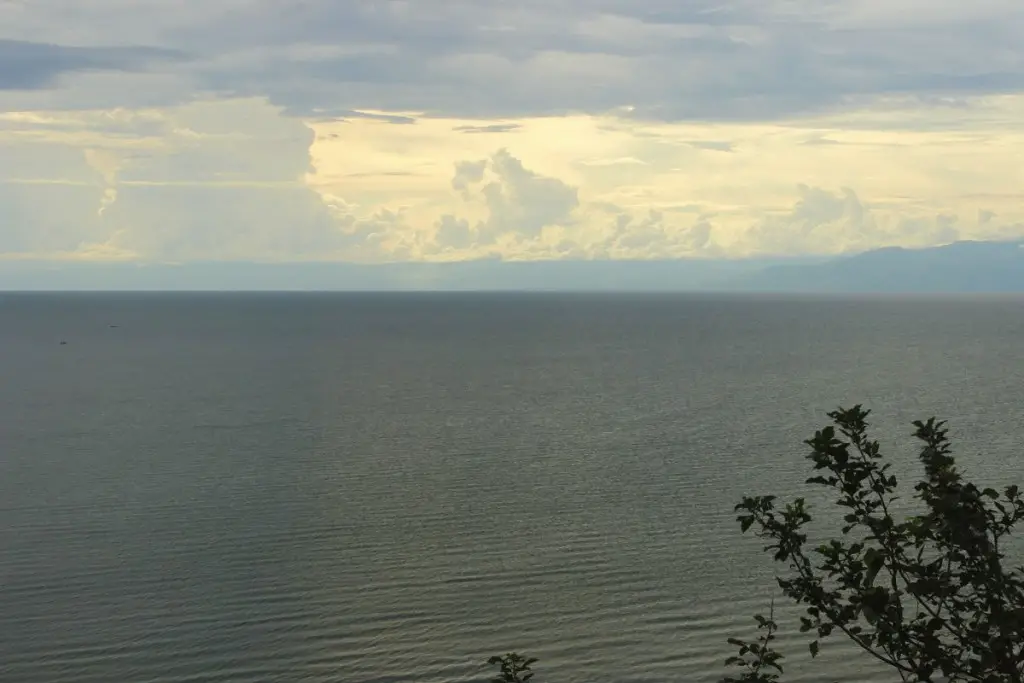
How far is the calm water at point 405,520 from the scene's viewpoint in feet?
92.5

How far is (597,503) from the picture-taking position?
44031 millimetres

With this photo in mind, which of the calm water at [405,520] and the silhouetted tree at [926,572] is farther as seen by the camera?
the calm water at [405,520]

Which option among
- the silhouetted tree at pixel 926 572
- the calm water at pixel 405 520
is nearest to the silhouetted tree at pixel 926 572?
the silhouetted tree at pixel 926 572

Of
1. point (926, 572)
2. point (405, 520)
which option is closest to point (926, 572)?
point (926, 572)

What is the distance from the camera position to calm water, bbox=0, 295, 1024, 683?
28.2 m

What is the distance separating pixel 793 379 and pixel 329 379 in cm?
4459

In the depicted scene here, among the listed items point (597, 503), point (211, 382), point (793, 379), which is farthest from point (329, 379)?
point (597, 503)

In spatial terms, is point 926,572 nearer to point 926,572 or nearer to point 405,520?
point 926,572

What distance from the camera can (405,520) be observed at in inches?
1612

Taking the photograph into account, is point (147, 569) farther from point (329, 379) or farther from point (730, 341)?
point (730, 341)

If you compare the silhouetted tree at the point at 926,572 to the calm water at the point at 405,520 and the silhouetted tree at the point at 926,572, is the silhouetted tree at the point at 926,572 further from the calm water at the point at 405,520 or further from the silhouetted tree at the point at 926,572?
the calm water at the point at 405,520

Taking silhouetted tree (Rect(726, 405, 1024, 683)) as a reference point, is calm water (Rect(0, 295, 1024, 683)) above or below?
above

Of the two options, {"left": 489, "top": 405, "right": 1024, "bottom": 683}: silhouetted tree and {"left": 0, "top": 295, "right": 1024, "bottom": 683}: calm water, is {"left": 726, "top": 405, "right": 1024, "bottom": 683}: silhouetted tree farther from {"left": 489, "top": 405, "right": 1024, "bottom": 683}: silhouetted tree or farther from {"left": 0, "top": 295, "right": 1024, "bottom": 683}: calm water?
{"left": 0, "top": 295, "right": 1024, "bottom": 683}: calm water

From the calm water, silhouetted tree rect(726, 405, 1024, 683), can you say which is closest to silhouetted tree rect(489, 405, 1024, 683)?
silhouetted tree rect(726, 405, 1024, 683)
